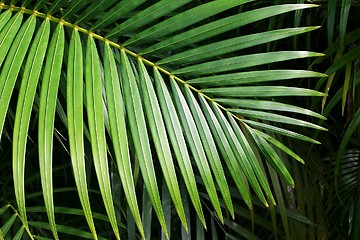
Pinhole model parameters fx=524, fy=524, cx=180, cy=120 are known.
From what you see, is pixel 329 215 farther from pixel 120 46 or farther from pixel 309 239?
pixel 120 46

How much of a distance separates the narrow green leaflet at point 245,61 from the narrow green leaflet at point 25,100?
15 cm

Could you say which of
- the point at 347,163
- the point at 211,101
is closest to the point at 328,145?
the point at 347,163

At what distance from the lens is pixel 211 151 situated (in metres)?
0.55

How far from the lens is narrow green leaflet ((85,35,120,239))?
468 mm

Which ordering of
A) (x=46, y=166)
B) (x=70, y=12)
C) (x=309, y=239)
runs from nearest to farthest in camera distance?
1. (x=46, y=166)
2. (x=70, y=12)
3. (x=309, y=239)

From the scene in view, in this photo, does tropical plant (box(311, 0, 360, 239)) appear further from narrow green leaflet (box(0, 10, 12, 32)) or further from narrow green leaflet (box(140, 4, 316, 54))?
narrow green leaflet (box(0, 10, 12, 32))

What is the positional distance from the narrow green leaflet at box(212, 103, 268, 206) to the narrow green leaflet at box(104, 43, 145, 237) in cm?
12

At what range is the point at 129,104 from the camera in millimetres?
525

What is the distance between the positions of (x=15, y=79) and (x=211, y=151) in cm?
21

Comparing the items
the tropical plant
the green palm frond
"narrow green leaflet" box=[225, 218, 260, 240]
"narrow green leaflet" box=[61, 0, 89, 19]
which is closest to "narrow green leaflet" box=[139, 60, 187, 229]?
the green palm frond

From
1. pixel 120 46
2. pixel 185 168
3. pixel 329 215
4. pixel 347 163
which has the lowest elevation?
pixel 329 215

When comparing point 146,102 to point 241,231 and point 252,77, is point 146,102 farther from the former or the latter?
point 241,231

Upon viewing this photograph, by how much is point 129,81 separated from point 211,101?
102 millimetres

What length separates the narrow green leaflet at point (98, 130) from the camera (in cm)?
47
